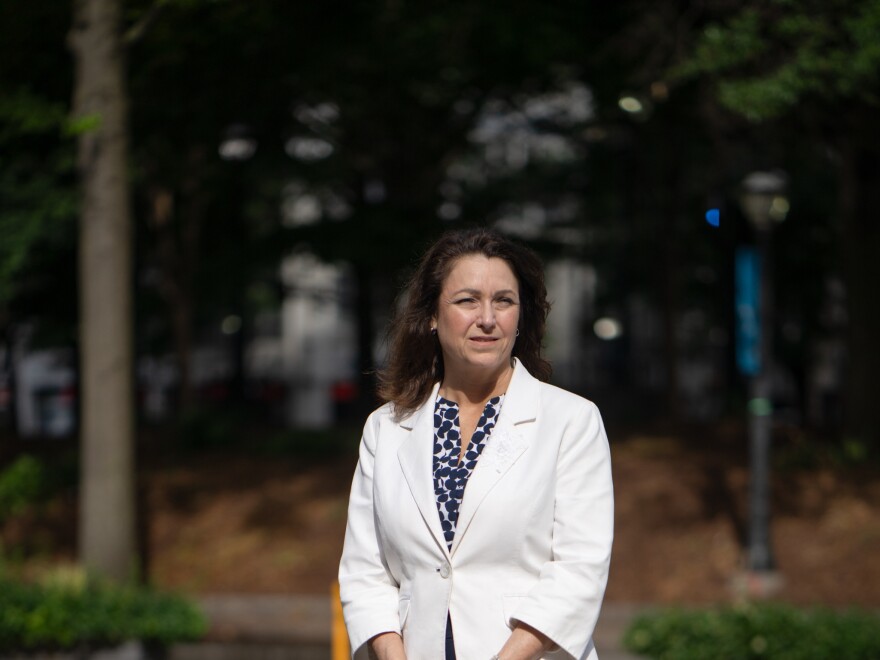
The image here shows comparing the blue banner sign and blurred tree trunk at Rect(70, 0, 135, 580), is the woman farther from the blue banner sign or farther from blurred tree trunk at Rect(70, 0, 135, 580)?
the blue banner sign

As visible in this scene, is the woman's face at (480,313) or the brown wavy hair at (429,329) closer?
the woman's face at (480,313)

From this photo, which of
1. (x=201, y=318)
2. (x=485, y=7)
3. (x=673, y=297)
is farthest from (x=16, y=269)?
(x=201, y=318)

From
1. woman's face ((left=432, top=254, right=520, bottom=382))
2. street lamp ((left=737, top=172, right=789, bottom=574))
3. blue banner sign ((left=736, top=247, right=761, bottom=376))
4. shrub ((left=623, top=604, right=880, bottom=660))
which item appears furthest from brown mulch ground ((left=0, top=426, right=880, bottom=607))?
woman's face ((left=432, top=254, right=520, bottom=382))

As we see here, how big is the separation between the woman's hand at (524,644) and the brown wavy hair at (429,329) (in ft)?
2.27

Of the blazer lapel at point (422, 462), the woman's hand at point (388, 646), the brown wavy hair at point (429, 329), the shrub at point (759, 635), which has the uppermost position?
the brown wavy hair at point (429, 329)

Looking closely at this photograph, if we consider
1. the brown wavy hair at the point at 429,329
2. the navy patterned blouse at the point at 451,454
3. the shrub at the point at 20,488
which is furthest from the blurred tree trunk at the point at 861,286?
the navy patterned blouse at the point at 451,454

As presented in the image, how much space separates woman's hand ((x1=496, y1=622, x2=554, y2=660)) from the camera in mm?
3020

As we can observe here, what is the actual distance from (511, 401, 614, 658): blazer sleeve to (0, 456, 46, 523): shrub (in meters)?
11.8

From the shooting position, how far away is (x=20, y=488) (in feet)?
45.5

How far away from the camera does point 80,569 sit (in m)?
10.9

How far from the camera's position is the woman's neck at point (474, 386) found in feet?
11.0

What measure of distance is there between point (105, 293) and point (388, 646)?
27.9 ft

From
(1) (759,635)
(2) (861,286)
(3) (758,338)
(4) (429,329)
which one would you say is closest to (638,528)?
(3) (758,338)

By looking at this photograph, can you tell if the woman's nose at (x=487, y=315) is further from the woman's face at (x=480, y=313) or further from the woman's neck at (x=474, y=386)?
the woman's neck at (x=474, y=386)
